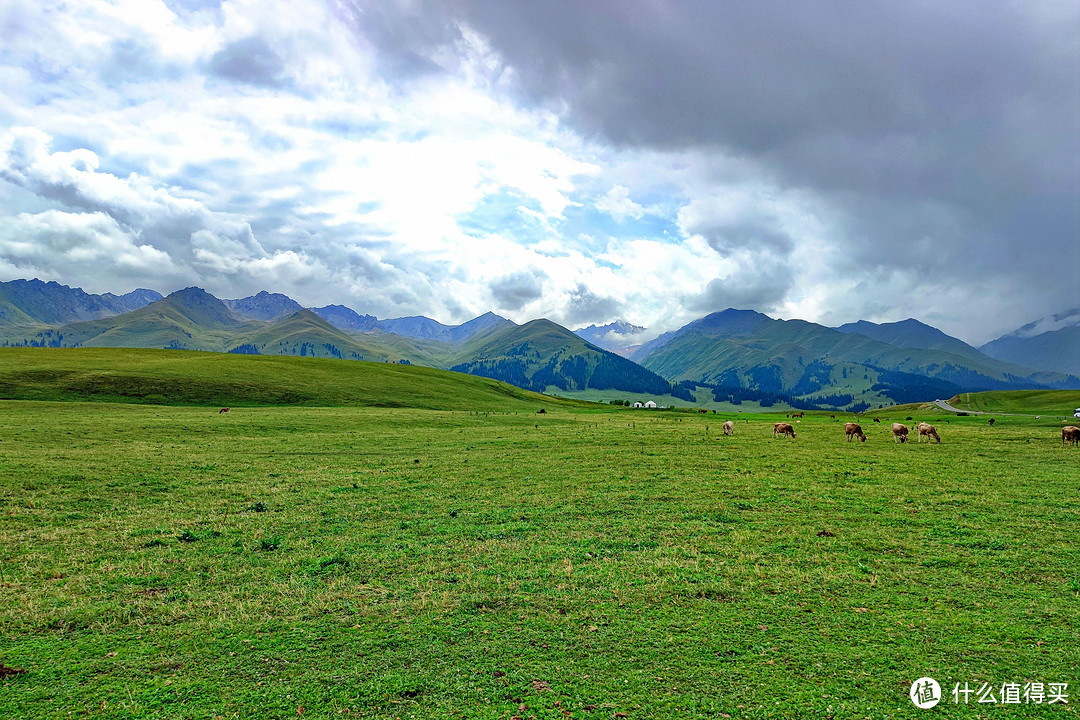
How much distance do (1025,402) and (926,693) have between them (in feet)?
587

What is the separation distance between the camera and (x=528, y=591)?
12.1 metres

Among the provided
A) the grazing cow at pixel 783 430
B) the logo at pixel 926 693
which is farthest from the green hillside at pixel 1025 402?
the logo at pixel 926 693

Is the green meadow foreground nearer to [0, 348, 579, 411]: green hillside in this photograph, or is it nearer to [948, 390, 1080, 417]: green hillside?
[0, 348, 579, 411]: green hillside

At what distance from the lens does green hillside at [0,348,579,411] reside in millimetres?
68688

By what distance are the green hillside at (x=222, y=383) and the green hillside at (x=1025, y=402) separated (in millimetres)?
126463

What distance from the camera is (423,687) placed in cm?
830

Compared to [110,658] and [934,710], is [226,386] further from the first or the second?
[934,710]

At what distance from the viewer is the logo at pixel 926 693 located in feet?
26.1

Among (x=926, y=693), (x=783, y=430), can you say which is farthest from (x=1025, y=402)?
(x=926, y=693)

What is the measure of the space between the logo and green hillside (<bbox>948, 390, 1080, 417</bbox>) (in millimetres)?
144452

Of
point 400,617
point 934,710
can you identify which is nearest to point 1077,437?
point 934,710

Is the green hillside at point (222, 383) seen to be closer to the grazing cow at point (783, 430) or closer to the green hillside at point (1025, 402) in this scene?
the grazing cow at point (783, 430)

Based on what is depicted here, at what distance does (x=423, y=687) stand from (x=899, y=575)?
12619 mm

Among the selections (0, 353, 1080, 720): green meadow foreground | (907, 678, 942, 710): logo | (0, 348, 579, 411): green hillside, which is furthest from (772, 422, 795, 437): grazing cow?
(0, 348, 579, 411): green hillside
